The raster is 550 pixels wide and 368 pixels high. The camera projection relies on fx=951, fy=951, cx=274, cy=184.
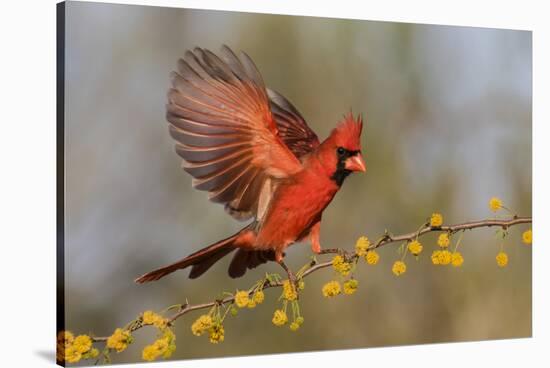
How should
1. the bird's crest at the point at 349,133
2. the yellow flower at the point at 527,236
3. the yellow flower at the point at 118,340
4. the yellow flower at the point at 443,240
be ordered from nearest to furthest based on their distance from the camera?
the yellow flower at the point at 118,340
the bird's crest at the point at 349,133
the yellow flower at the point at 443,240
the yellow flower at the point at 527,236

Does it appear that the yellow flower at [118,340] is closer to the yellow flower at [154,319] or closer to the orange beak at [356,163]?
the yellow flower at [154,319]

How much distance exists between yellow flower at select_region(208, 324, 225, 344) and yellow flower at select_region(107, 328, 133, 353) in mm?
484

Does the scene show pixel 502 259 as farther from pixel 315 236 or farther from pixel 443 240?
pixel 315 236

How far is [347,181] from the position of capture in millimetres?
5641

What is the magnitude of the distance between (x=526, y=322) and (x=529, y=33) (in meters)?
1.89

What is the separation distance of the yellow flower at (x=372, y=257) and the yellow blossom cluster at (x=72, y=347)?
5.66 feet

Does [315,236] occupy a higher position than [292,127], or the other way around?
[292,127]

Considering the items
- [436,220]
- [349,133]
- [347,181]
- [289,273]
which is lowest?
[289,273]

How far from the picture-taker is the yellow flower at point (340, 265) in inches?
222

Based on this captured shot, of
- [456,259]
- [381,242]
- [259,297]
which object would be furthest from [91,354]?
[456,259]

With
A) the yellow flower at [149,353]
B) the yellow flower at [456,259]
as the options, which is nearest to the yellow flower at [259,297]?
the yellow flower at [149,353]

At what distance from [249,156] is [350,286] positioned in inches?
40.0

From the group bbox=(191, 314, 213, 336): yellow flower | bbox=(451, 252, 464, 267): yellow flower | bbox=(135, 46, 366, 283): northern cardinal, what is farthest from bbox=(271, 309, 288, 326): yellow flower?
bbox=(451, 252, 464, 267): yellow flower

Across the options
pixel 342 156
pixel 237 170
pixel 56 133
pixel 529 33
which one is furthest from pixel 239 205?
pixel 529 33
